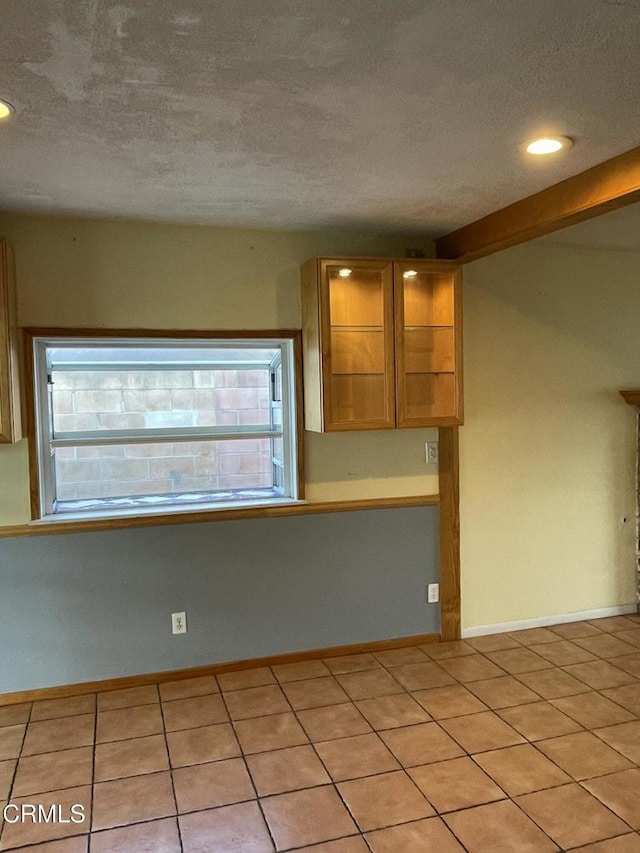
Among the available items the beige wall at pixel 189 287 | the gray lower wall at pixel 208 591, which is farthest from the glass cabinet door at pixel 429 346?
the gray lower wall at pixel 208 591

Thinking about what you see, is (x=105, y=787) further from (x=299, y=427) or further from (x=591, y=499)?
(x=591, y=499)

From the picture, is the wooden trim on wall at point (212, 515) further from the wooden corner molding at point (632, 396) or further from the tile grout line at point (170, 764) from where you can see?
the wooden corner molding at point (632, 396)

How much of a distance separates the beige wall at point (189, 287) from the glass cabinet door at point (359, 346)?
308mm

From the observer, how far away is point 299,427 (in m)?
3.70

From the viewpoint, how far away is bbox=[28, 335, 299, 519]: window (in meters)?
3.47

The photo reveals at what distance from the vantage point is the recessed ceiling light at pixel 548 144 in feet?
7.59

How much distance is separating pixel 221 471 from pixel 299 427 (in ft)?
1.76

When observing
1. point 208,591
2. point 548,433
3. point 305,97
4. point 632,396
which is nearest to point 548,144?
point 305,97

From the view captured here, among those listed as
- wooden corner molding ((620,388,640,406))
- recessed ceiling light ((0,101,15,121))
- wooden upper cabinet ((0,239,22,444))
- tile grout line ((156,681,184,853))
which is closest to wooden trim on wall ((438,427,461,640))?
wooden corner molding ((620,388,640,406))

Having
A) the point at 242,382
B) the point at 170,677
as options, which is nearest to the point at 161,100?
the point at 242,382

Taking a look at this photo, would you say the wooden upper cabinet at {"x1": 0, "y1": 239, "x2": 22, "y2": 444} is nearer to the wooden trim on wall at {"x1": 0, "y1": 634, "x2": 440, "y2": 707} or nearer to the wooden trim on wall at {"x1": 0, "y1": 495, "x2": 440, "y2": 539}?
the wooden trim on wall at {"x1": 0, "y1": 495, "x2": 440, "y2": 539}

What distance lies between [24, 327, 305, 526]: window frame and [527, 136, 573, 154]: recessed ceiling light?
165cm

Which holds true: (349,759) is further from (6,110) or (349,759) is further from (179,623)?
(6,110)

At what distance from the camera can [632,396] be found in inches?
170
